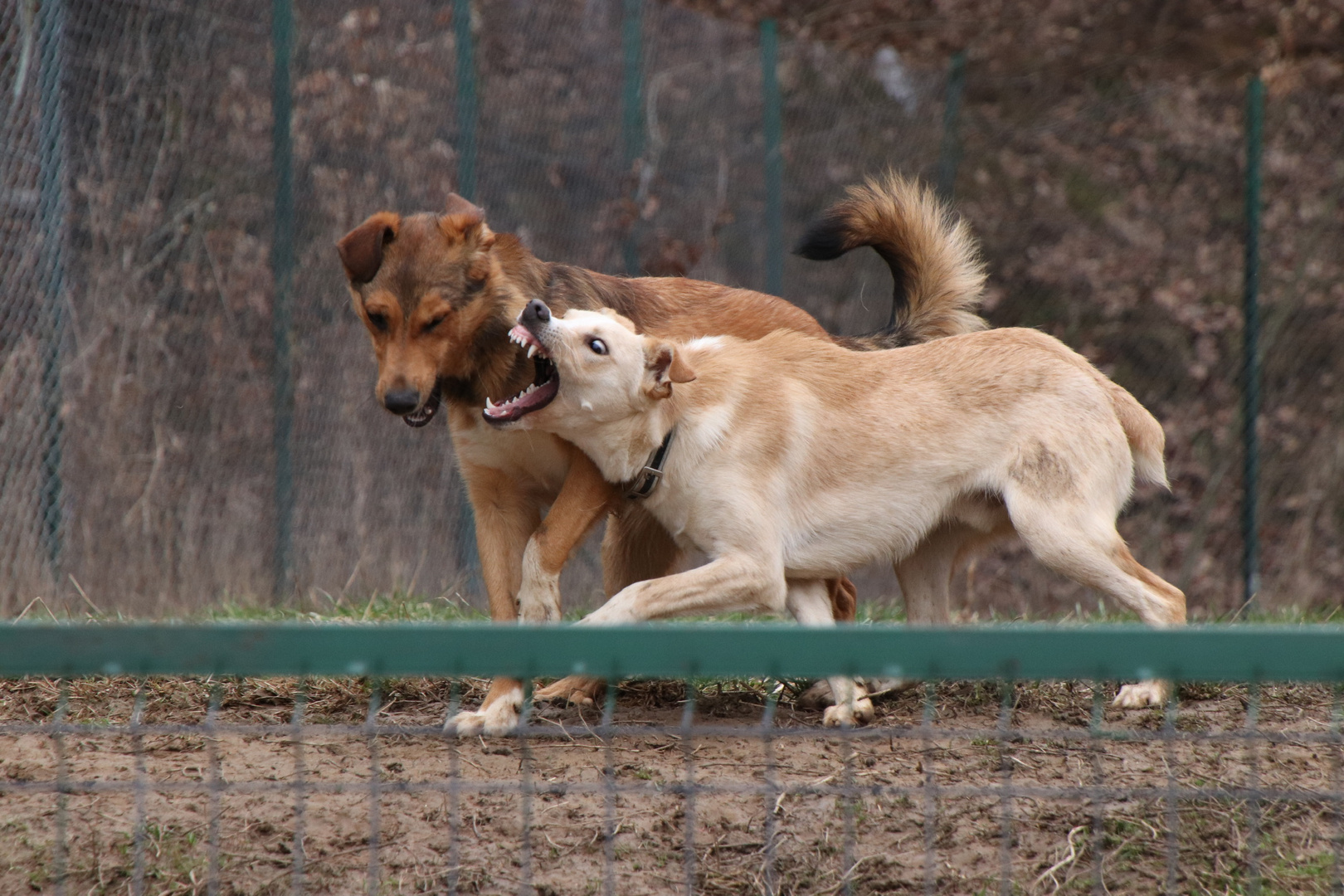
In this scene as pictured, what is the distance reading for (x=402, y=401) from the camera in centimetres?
454

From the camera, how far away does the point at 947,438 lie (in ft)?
16.0

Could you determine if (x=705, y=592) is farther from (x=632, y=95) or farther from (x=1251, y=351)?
(x=1251, y=351)

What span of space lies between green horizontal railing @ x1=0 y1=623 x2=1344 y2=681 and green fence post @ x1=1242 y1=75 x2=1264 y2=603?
6863 mm

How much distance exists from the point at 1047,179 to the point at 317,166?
226 inches

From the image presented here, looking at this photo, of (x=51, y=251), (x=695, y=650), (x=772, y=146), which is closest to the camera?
(x=695, y=650)

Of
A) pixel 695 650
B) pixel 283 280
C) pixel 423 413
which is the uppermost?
pixel 283 280

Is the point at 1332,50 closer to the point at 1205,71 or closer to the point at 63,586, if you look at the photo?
the point at 1205,71

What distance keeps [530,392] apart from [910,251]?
6.85ft

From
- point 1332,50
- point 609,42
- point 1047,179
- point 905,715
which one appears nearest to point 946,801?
point 905,715

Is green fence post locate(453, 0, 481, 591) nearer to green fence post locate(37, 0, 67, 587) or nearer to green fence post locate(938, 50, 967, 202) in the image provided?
green fence post locate(37, 0, 67, 587)

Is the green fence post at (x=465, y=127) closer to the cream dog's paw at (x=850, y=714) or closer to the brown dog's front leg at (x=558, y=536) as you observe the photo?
the brown dog's front leg at (x=558, y=536)

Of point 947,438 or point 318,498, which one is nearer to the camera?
point 947,438

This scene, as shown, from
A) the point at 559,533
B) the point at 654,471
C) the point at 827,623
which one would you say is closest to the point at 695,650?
the point at 654,471

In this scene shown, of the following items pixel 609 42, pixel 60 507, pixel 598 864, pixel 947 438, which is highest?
pixel 609 42
